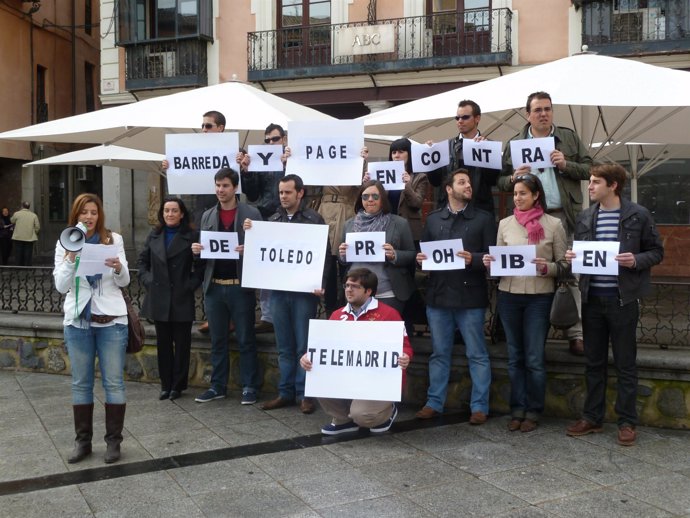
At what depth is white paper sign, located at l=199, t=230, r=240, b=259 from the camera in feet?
22.3

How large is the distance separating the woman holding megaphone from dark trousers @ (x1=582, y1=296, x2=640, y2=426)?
11.4 ft

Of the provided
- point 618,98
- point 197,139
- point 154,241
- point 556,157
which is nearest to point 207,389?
point 154,241

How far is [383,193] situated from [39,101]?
20.1 meters

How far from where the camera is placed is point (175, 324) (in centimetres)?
712

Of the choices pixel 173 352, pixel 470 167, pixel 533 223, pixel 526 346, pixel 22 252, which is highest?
pixel 470 167

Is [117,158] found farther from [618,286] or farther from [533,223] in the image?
[618,286]

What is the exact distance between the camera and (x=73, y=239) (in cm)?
527

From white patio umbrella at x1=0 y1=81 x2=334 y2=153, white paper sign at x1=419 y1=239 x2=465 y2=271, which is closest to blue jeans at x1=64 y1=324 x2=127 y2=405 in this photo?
white paper sign at x1=419 y1=239 x2=465 y2=271

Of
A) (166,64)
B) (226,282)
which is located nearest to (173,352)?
(226,282)

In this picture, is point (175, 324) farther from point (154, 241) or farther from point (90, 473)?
point (90, 473)

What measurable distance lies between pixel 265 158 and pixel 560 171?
2.68 metres

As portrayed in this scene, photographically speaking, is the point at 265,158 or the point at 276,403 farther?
the point at 265,158

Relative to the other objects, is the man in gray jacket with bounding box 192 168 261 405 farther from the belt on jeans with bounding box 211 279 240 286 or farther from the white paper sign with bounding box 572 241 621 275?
the white paper sign with bounding box 572 241 621 275

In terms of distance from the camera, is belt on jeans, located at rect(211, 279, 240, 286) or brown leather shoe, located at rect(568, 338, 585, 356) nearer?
brown leather shoe, located at rect(568, 338, 585, 356)
